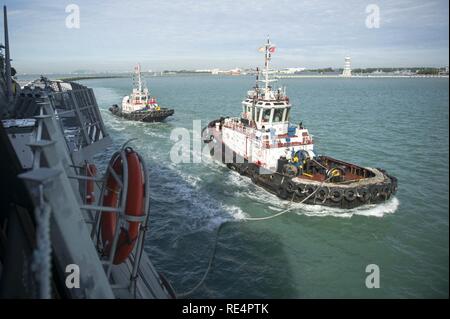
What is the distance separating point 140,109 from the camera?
1966 inches

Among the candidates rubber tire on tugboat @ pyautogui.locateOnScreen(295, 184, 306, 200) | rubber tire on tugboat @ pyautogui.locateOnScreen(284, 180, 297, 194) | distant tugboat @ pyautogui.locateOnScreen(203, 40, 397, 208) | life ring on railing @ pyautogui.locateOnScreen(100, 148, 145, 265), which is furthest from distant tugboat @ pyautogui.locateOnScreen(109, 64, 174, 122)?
life ring on railing @ pyautogui.locateOnScreen(100, 148, 145, 265)

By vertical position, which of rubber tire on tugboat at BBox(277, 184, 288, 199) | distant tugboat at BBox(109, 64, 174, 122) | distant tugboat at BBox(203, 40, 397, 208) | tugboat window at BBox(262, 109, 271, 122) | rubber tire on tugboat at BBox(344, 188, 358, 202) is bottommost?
rubber tire on tugboat at BBox(277, 184, 288, 199)

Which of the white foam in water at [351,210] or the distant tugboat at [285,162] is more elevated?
the distant tugboat at [285,162]

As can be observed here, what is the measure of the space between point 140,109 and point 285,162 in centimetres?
3531

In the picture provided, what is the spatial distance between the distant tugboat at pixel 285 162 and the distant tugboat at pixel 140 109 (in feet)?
74.6

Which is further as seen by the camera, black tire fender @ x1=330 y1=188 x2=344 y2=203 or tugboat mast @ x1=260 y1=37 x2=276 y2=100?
tugboat mast @ x1=260 y1=37 x2=276 y2=100

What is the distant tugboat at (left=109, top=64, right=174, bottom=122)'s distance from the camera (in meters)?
47.6

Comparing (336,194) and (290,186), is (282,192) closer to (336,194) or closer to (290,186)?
(290,186)

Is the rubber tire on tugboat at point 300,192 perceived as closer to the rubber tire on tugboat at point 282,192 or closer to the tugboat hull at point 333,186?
the tugboat hull at point 333,186

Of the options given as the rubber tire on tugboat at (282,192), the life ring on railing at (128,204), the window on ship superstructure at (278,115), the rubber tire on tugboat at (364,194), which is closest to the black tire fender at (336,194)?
the rubber tire on tugboat at (364,194)

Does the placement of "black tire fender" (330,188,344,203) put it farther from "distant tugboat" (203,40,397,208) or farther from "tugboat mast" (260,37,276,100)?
"tugboat mast" (260,37,276,100)

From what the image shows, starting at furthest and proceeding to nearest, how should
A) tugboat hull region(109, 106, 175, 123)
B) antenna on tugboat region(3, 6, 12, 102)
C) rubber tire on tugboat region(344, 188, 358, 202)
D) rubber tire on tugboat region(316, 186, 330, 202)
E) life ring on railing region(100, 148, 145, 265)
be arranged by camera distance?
1. tugboat hull region(109, 106, 175, 123)
2. rubber tire on tugboat region(316, 186, 330, 202)
3. rubber tire on tugboat region(344, 188, 358, 202)
4. antenna on tugboat region(3, 6, 12, 102)
5. life ring on railing region(100, 148, 145, 265)

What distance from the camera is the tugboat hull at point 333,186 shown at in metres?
17.4
